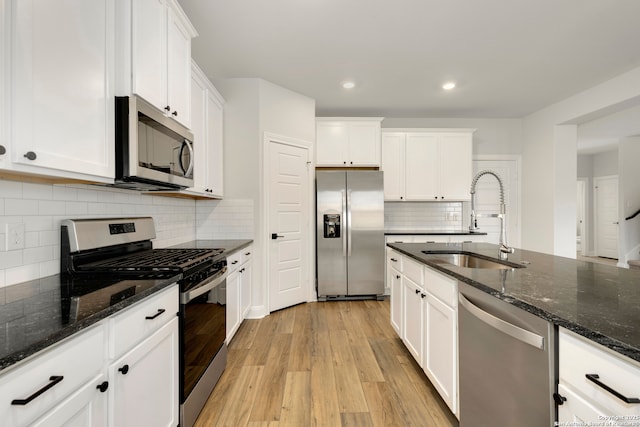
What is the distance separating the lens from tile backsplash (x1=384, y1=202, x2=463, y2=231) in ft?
15.8

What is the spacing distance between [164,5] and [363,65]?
2027 mm

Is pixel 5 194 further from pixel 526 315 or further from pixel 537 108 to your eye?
pixel 537 108

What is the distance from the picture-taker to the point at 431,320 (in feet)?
6.03

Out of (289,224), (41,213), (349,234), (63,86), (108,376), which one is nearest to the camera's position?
(108,376)

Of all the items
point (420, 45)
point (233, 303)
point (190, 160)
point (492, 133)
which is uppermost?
point (420, 45)

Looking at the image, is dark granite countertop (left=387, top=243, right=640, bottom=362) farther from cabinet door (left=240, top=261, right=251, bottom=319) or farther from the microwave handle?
cabinet door (left=240, top=261, right=251, bottom=319)

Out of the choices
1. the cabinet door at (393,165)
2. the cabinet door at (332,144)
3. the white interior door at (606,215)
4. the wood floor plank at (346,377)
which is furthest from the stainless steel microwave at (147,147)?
the white interior door at (606,215)

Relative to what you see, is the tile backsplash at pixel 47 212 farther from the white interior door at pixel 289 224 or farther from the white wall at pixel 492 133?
the white wall at pixel 492 133

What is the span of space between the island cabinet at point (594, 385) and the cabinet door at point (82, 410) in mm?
1390

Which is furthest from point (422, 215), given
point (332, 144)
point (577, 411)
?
point (577, 411)

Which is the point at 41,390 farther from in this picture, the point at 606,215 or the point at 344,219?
the point at 606,215

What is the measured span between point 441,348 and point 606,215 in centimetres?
909

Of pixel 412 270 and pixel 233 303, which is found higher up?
pixel 412 270

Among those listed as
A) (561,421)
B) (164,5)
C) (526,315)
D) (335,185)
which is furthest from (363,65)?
(561,421)
